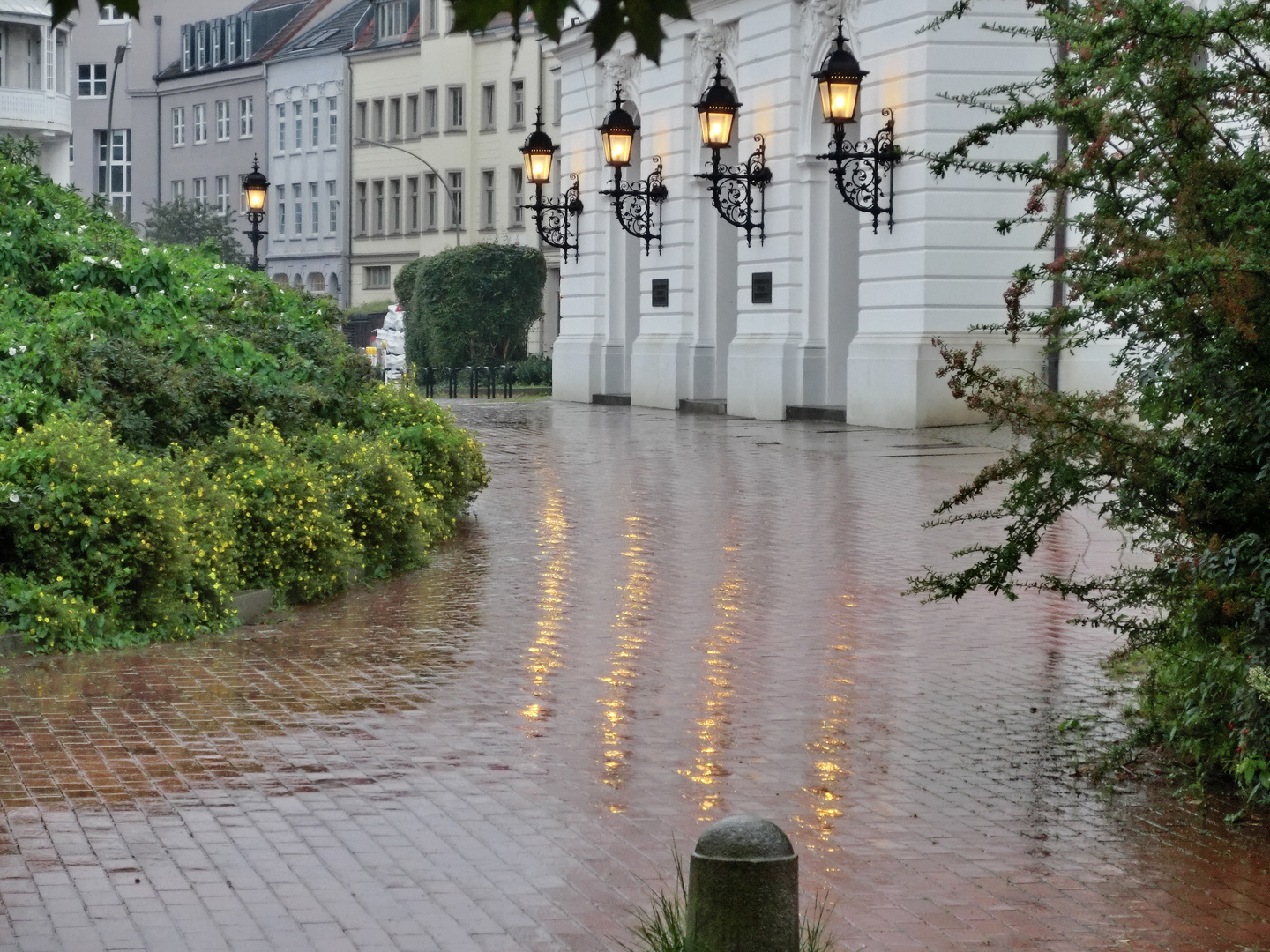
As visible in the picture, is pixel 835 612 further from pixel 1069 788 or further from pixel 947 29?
pixel 947 29

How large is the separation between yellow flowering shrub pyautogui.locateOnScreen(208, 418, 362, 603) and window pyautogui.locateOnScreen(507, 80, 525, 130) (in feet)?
185

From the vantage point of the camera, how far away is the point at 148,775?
25.6 feet

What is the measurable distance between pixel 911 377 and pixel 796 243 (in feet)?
17.6

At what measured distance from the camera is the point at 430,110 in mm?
73688

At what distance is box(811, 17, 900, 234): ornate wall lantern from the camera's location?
26.9 m

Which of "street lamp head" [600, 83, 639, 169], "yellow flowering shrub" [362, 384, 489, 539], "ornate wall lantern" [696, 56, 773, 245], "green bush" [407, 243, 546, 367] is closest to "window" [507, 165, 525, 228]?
"green bush" [407, 243, 546, 367]

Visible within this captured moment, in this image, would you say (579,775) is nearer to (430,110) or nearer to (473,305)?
(473,305)

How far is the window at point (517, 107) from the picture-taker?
68.8 meters

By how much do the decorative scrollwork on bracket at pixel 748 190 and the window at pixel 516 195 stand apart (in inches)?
1435

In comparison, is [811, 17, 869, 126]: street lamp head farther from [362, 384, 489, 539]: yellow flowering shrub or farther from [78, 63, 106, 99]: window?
[78, 63, 106, 99]: window

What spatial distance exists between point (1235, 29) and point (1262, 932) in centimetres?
360

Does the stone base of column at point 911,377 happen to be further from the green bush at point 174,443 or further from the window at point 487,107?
the window at point 487,107

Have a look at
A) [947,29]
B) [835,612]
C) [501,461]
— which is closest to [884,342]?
[947,29]

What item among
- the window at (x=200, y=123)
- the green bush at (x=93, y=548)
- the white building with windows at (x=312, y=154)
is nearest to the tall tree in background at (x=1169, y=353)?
the green bush at (x=93, y=548)
